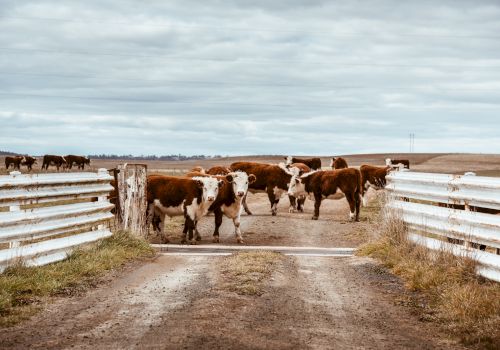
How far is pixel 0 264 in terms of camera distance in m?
9.19

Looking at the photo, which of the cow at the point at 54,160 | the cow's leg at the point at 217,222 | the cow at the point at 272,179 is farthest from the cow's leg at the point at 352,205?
the cow at the point at 54,160

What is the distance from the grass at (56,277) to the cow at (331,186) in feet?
39.3

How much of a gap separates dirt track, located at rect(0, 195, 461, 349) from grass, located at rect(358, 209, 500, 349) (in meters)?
0.25

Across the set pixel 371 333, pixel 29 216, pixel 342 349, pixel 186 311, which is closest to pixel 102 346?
pixel 186 311

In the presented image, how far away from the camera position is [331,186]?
80.7 feet

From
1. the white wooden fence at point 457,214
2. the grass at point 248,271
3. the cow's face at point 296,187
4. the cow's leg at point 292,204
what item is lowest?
the cow's leg at point 292,204

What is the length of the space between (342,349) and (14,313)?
3.61m

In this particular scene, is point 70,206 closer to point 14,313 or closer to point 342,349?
point 14,313

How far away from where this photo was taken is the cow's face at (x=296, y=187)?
85.5 feet

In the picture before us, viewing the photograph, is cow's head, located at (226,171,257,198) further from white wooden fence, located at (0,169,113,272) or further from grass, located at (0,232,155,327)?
grass, located at (0,232,155,327)

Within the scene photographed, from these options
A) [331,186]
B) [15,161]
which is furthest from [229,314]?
[15,161]

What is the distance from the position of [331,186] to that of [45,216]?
49.5 ft

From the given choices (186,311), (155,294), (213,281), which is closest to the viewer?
(186,311)

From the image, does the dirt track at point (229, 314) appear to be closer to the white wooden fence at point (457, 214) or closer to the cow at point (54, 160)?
the white wooden fence at point (457, 214)
